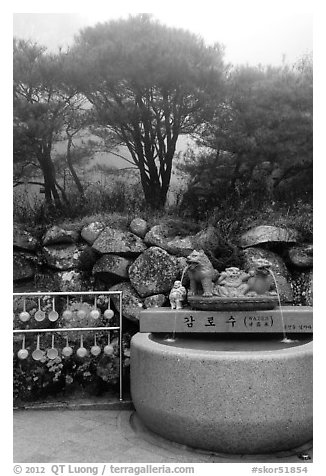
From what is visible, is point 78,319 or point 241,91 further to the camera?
point 241,91

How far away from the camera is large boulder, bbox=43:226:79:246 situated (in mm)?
4246

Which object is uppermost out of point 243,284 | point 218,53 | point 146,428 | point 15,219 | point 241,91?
point 218,53

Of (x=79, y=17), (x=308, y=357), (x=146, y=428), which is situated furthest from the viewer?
(x=79, y=17)

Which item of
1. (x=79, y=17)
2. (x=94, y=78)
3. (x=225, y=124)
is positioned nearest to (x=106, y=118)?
(x=94, y=78)

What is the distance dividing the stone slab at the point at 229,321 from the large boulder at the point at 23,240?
1531mm

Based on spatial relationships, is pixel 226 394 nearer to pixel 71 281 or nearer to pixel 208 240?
pixel 208 240

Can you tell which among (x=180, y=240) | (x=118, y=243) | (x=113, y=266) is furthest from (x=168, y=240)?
(x=113, y=266)

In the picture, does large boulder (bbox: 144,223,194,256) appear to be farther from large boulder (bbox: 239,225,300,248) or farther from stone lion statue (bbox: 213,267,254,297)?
stone lion statue (bbox: 213,267,254,297)

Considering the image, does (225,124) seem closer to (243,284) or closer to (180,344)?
(243,284)

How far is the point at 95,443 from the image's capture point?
10.1 feet

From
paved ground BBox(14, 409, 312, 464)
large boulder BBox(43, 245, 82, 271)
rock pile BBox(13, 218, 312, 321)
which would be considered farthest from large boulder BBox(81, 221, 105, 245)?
paved ground BBox(14, 409, 312, 464)

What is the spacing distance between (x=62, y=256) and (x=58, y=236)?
0.20m

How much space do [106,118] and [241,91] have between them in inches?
54.6

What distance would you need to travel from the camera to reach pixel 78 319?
4062mm
